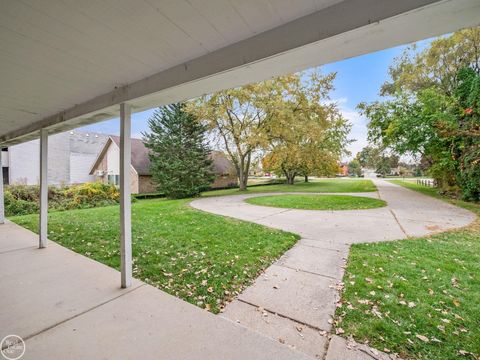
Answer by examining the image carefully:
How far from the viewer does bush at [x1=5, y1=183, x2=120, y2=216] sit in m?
9.73

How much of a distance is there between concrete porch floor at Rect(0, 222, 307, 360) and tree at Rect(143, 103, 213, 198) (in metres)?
12.4

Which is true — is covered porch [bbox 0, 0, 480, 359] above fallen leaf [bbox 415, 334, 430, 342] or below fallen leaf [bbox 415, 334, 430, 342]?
above

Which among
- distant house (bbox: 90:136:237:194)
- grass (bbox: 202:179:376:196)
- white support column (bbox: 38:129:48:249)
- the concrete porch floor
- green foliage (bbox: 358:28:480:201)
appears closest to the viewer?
the concrete porch floor

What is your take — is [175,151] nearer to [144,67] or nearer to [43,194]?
[43,194]

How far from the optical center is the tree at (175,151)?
51.0ft

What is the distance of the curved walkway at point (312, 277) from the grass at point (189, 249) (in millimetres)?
280

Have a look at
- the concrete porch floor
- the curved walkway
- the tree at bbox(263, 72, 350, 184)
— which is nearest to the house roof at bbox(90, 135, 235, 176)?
the tree at bbox(263, 72, 350, 184)

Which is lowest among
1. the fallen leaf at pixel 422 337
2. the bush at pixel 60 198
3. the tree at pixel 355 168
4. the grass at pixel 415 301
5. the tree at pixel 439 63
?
the fallen leaf at pixel 422 337

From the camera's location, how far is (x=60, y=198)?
1129cm

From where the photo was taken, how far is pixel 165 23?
5.30 ft

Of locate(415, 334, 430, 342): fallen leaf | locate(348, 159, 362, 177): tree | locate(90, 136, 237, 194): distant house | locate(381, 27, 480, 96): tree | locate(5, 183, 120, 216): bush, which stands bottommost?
locate(415, 334, 430, 342): fallen leaf

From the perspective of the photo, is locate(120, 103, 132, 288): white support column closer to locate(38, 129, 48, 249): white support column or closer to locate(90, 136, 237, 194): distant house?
locate(38, 129, 48, 249): white support column

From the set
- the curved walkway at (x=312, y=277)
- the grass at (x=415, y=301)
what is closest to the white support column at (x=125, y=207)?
the curved walkway at (x=312, y=277)

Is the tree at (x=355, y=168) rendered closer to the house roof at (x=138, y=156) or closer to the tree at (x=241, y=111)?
the house roof at (x=138, y=156)
